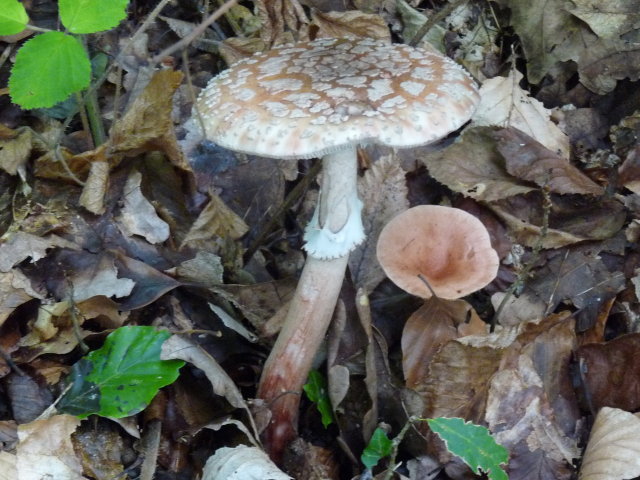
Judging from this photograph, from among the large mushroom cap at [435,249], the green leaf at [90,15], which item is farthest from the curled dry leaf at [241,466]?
the green leaf at [90,15]

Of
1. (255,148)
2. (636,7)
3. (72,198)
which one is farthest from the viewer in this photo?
(636,7)

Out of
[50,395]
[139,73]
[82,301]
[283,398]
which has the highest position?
[139,73]

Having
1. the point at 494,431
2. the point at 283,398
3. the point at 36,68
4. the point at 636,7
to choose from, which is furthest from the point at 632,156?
the point at 36,68

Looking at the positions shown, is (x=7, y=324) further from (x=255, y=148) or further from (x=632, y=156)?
(x=632, y=156)

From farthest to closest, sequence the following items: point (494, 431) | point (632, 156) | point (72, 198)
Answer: point (632, 156) < point (72, 198) < point (494, 431)

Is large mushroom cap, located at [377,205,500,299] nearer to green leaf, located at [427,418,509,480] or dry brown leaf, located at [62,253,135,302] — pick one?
green leaf, located at [427,418,509,480]

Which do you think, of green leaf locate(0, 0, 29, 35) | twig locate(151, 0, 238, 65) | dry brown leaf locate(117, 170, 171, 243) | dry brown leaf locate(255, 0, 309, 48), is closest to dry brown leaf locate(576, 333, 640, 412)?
dry brown leaf locate(117, 170, 171, 243)

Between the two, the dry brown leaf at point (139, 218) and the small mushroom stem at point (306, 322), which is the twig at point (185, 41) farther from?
the dry brown leaf at point (139, 218)
